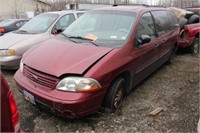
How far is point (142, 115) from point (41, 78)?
5.66ft

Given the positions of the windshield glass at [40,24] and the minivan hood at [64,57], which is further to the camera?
the windshield glass at [40,24]

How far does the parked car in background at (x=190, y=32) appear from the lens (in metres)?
7.52

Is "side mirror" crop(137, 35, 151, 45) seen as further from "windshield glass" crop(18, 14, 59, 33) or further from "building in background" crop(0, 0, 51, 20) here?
"building in background" crop(0, 0, 51, 20)

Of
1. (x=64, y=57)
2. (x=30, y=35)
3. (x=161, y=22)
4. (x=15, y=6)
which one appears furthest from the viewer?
(x=15, y=6)

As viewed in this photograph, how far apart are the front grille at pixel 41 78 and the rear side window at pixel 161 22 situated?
2.85 meters

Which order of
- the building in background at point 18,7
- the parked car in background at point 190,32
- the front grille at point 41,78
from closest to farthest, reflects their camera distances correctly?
the front grille at point 41,78
the parked car in background at point 190,32
the building in background at point 18,7

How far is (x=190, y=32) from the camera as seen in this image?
7520 millimetres

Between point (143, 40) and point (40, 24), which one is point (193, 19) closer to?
point (143, 40)

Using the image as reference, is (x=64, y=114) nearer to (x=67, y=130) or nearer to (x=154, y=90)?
(x=67, y=130)

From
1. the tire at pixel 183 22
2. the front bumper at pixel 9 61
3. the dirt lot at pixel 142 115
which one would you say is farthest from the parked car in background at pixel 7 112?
the tire at pixel 183 22

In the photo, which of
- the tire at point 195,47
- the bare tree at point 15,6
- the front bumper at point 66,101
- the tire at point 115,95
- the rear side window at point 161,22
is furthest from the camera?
the bare tree at point 15,6

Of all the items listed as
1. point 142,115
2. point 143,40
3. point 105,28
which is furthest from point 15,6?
point 142,115

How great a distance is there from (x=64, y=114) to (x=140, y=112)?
4.54 feet

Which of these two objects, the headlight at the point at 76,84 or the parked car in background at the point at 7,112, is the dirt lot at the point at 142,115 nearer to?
the headlight at the point at 76,84
